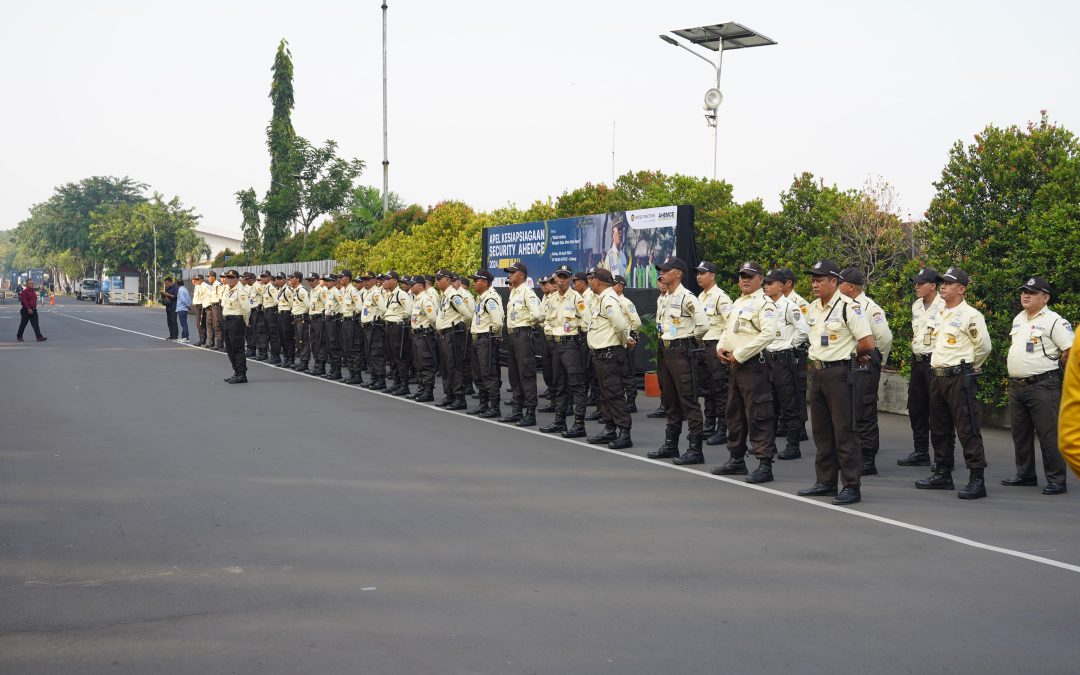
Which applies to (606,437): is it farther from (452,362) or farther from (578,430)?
(452,362)

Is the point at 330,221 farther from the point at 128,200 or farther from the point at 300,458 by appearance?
the point at 128,200

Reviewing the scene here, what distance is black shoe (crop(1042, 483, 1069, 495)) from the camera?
8.79 metres

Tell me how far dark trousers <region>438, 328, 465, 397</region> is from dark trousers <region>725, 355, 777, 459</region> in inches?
237

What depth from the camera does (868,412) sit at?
34.3 ft

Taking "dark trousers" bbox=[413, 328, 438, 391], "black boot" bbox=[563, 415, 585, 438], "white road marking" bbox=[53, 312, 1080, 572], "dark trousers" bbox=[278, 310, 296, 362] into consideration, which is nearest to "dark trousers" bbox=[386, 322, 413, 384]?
"dark trousers" bbox=[413, 328, 438, 391]

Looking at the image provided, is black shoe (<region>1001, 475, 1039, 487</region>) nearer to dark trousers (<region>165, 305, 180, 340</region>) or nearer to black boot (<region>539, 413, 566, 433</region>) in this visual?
black boot (<region>539, 413, 566, 433</region>)

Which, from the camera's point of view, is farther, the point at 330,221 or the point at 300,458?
the point at 330,221

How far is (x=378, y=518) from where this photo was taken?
7.61 meters

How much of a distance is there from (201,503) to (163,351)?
19.3 m

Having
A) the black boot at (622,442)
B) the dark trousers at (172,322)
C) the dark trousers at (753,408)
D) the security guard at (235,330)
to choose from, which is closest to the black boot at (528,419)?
the black boot at (622,442)

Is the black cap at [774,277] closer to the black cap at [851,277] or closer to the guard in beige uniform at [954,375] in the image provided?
the black cap at [851,277]

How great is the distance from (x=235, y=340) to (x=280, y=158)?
4618cm

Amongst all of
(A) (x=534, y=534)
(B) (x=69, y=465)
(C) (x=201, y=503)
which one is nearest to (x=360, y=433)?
(B) (x=69, y=465)

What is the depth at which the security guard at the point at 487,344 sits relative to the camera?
555 inches
